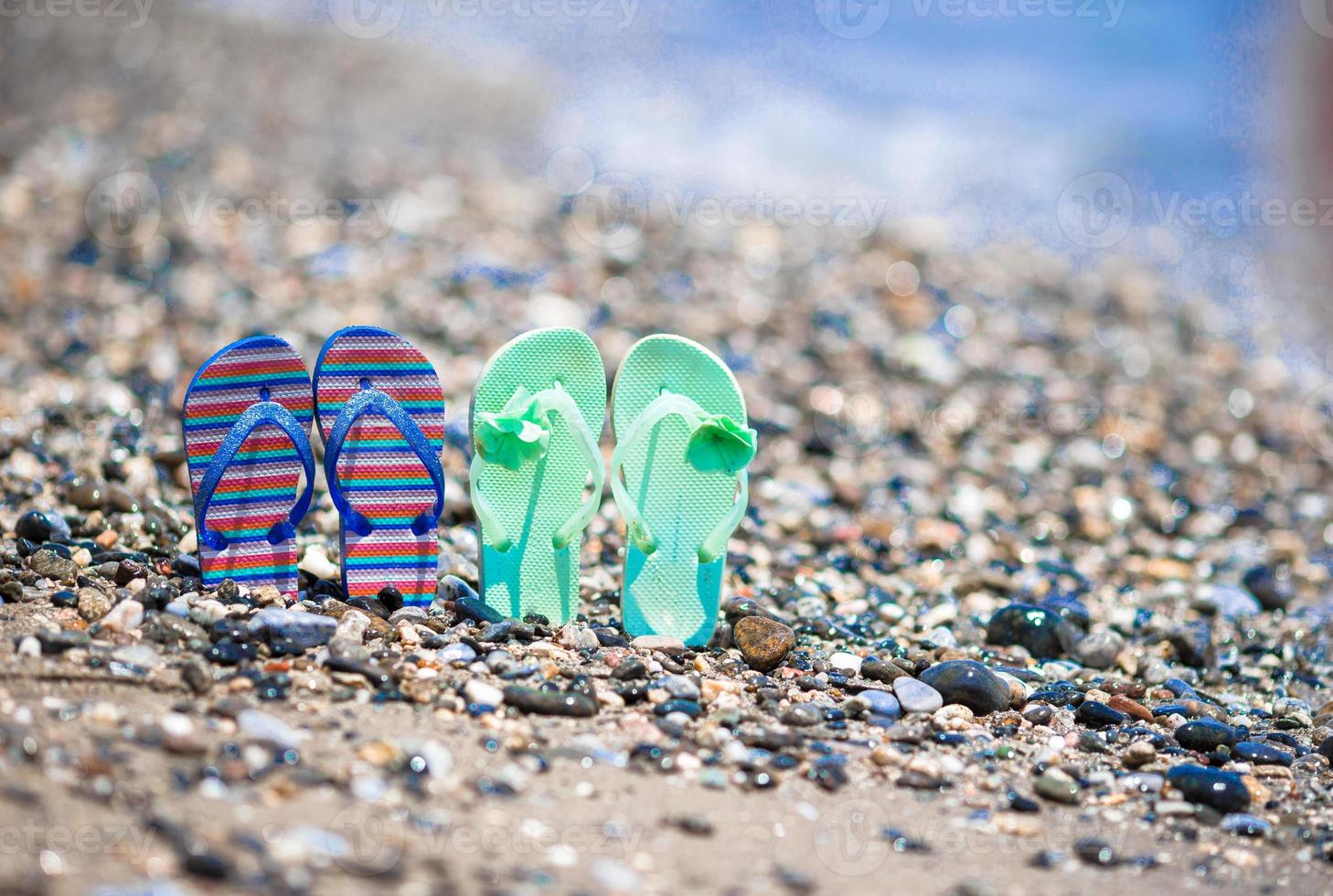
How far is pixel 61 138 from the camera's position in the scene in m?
8.55

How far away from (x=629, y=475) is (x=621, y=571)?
807mm

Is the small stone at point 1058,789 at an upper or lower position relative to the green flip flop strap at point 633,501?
lower

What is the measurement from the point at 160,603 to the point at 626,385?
1497 millimetres

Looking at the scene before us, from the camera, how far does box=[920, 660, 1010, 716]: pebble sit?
135 inches

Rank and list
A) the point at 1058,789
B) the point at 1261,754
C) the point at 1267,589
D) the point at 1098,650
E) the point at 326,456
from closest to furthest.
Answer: the point at 1058,789, the point at 1261,754, the point at 326,456, the point at 1098,650, the point at 1267,589

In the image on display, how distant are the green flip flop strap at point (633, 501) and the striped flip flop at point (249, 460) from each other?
93 centimetres

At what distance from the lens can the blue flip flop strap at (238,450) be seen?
11.1 ft

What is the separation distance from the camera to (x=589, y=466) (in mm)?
3590

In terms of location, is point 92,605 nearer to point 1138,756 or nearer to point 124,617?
point 124,617

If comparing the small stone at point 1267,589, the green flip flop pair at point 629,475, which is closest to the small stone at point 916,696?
the green flip flop pair at point 629,475

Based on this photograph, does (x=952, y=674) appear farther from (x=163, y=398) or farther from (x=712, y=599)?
(x=163, y=398)

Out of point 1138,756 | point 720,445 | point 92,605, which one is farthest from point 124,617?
point 1138,756

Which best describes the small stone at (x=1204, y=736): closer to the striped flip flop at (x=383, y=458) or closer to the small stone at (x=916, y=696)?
the small stone at (x=916, y=696)

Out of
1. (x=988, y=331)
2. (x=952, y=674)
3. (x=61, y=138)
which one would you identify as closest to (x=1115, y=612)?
(x=952, y=674)
